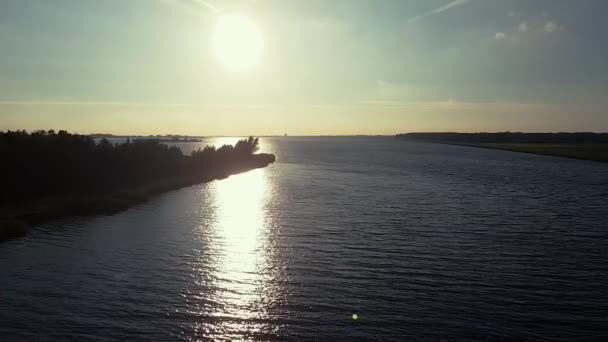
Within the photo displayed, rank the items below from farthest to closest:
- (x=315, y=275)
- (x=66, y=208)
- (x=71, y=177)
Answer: (x=71, y=177) < (x=66, y=208) < (x=315, y=275)

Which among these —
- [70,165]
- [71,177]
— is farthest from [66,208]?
[70,165]

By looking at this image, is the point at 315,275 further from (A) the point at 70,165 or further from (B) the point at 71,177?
(A) the point at 70,165

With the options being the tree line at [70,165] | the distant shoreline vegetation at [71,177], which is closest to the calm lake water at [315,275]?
the distant shoreline vegetation at [71,177]

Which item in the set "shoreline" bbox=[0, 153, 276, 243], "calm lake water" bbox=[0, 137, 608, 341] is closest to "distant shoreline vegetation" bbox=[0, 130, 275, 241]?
"shoreline" bbox=[0, 153, 276, 243]

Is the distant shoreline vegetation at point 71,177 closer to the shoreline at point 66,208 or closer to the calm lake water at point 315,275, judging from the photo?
the shoreline at point 66,208

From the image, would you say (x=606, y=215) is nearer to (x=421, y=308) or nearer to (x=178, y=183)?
(x=421, y=308)

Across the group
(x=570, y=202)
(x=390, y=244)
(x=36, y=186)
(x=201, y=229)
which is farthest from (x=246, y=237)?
(x=570, y=202)
